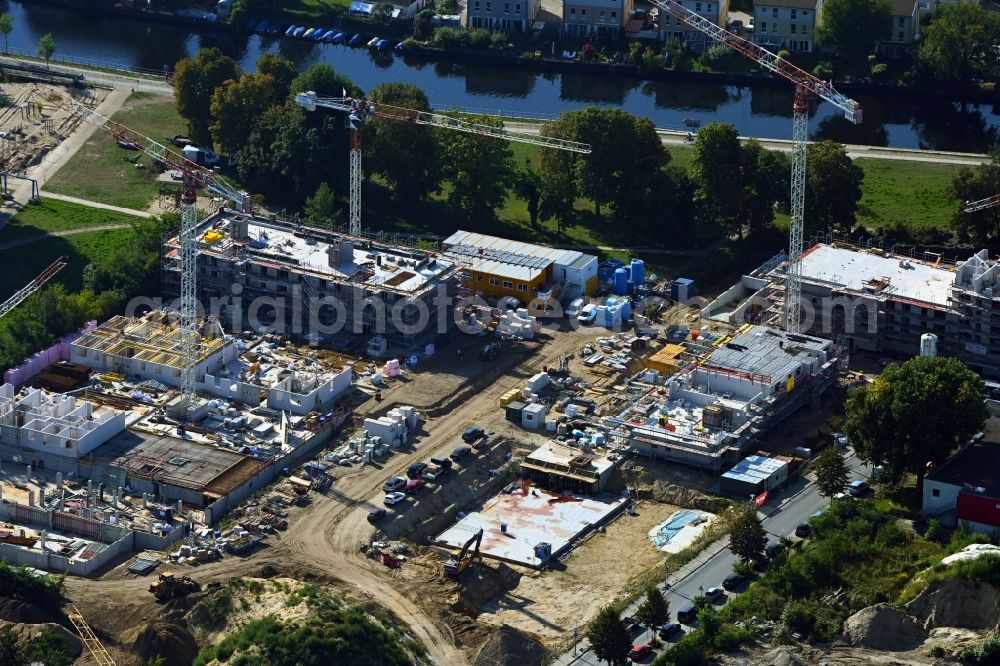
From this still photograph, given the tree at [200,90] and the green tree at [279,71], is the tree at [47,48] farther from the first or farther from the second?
the green tree at [279,71]

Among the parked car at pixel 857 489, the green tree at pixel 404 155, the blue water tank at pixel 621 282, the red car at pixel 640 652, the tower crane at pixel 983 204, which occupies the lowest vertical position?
the red car at pixel 640 652

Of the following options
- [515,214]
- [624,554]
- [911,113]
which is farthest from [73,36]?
[624,554]

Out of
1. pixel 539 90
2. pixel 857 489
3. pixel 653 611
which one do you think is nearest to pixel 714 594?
pixel 653 611

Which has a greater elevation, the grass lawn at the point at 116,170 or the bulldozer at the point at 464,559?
the grass lawn at the point at 116,170

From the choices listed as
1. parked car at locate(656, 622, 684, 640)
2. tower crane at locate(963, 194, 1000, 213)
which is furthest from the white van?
parked car at locate(656, 622, 684, 640)

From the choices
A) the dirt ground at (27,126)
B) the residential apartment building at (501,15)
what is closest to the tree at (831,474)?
A: the dirt ground at (27,126)

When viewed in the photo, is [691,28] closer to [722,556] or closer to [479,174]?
[479,174]
